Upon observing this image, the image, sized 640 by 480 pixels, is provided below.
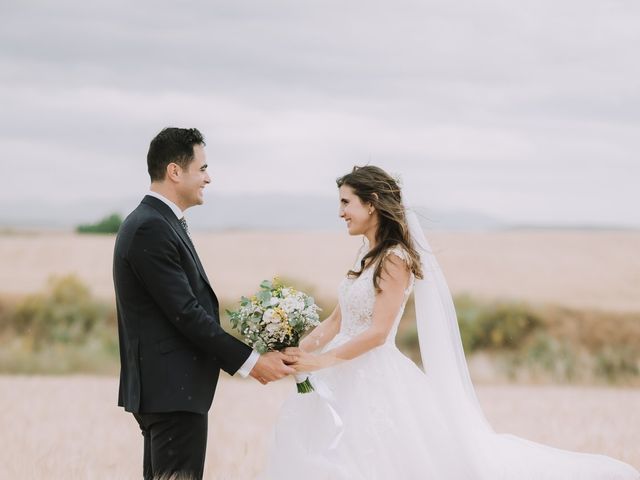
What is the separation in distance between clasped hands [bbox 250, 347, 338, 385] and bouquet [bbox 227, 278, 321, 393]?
55 mm

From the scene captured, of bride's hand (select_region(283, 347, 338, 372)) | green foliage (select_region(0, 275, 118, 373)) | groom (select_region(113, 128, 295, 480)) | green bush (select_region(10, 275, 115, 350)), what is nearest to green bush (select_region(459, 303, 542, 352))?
green foliage (select_region(0, 275, 118, 373))

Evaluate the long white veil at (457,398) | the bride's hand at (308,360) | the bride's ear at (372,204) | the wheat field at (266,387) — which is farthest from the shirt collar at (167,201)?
the wheat field at (266,387)

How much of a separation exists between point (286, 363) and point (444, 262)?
21.2m

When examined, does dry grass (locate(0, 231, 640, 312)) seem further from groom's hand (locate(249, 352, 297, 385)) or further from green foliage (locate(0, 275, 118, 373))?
groom's hand (locate(249, 352, 297, 385))

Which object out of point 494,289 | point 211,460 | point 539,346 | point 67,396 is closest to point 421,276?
point 211,460

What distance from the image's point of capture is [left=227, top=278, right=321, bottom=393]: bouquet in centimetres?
628

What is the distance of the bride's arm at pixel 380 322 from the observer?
6445 millimetres

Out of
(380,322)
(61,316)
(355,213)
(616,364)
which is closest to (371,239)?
(355,213)

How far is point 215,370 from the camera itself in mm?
6207

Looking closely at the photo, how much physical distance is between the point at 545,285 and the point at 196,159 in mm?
19381

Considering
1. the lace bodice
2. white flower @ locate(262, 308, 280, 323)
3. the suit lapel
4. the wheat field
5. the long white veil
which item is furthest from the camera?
the wheat field

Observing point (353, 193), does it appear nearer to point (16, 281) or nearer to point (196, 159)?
point (196, 159)

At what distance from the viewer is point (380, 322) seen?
648 cm

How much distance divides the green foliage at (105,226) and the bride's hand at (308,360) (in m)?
16.7
